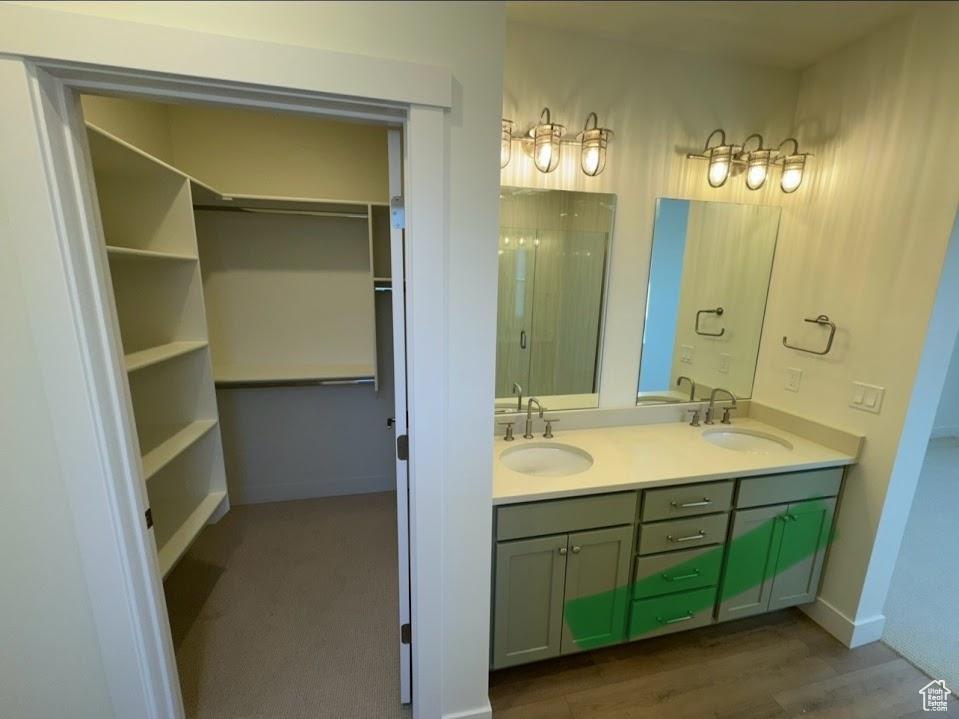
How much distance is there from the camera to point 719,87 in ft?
6.35

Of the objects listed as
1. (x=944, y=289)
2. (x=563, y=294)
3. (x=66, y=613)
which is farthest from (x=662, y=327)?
(x=66, y=613)

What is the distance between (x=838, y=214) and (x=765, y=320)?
60 centimetres

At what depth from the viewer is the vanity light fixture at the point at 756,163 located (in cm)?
198

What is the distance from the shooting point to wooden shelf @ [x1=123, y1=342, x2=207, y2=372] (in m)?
1.64

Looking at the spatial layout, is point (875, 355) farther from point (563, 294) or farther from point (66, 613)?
point (66, 613)

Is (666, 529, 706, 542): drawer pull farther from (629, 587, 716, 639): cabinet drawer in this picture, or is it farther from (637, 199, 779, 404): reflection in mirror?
(637, 199, 779, 404): reflection in mirror

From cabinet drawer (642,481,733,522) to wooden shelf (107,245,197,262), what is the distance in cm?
222

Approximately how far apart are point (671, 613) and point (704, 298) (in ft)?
5.07

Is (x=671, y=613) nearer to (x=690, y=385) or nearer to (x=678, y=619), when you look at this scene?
(x=678, y=619)

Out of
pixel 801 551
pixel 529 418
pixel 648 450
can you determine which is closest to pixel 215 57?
pixel 529 418

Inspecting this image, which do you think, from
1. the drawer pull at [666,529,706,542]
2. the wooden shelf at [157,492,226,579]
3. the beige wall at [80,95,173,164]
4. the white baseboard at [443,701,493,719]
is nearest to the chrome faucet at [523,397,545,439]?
the drawer pull at [666,529,706,542]

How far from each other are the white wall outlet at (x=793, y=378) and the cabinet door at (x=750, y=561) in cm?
66

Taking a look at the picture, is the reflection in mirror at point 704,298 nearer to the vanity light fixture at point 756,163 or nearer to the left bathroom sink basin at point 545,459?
the vanity light fixture at point 756,163

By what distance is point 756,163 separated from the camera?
1992 mm
